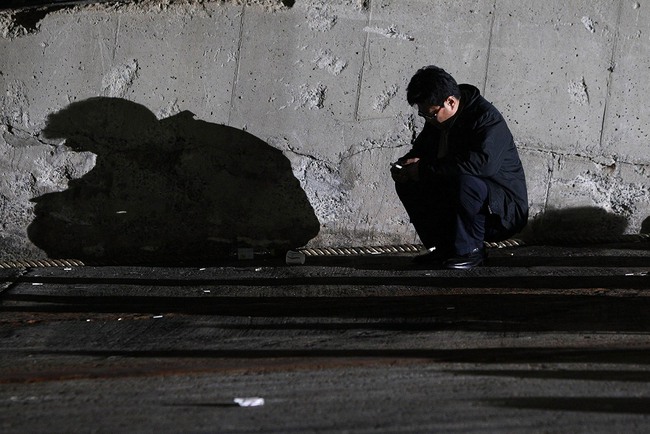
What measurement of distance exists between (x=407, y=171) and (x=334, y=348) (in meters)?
1.75

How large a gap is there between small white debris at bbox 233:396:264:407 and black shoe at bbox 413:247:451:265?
7.86 feet

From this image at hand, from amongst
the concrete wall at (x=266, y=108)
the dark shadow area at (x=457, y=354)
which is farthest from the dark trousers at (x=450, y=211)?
the dark shadow area at (x=457, y=354)

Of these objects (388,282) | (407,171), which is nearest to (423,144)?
(407,171)

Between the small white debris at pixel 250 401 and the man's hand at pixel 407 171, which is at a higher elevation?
the man's hand at pixel 407 171

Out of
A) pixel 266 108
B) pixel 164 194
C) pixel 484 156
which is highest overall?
pixel 266 108

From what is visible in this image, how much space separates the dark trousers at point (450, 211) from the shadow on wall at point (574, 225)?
79 cm

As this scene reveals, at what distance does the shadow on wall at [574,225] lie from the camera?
5824 millimetres

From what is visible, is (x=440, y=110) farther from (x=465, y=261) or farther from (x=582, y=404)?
(x=582, y=404)

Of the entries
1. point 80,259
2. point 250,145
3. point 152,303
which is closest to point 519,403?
point 152,303

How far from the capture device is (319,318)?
4051 millimetres

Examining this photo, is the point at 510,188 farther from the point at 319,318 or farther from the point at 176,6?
the point at 176,6

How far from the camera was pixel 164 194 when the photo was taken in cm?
567

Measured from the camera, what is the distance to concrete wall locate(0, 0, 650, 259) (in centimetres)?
555

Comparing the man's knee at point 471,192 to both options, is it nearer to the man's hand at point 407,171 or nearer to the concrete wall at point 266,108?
the man's hand at point 407,171
